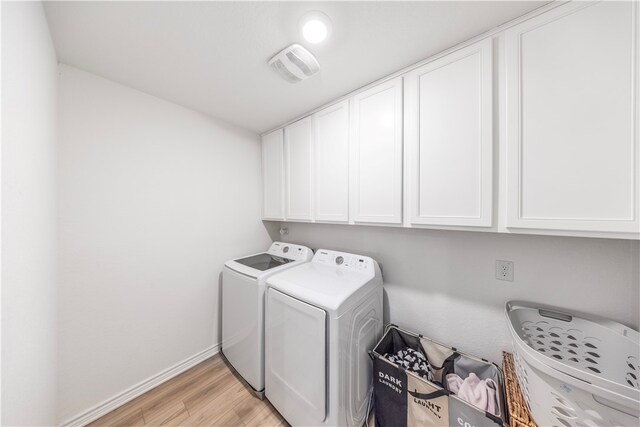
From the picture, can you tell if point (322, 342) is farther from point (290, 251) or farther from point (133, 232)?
point (133, 232)

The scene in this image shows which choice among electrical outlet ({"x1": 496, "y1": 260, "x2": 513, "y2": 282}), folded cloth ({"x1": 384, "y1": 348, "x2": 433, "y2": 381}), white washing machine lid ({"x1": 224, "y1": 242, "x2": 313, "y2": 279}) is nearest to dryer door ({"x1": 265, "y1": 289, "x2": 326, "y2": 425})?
white washing machine lid ({"x1": 224, "y1": 242, "x2": 313, "y2": 279})

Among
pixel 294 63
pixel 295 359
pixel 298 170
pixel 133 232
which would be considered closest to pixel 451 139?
pixel 294 63

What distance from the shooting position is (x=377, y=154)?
1.40 m

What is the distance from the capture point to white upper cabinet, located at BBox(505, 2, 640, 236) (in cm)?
77

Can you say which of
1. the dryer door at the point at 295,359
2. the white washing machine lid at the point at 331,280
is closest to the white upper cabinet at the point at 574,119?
the white washing machine lid at the point at 331,280

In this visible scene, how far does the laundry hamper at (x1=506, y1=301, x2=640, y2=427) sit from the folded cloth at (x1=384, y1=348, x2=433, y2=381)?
470mm

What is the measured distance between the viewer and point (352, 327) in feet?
4.04

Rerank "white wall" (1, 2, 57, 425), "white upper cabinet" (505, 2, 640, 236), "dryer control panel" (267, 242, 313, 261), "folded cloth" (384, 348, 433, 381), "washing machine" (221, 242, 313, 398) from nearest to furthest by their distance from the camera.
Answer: "white wall" (1, 2, 57, 425), "white upper cabinet" (505, 2, 640, 236), "folded cloth" (384, 348, 433, 381), "washing machine" (221, 242, 313, 398), "dryer control panel" (267, 242, 313, 261)

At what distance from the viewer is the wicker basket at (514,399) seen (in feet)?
2.78

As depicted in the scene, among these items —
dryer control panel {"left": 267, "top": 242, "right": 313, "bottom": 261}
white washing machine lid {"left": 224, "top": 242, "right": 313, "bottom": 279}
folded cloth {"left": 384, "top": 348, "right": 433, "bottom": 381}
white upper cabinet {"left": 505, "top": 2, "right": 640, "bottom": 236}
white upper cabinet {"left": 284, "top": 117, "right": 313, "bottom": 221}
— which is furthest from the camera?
dryer control panel {"left": 267, "top": 242, "right": 313, "bottom": 261}

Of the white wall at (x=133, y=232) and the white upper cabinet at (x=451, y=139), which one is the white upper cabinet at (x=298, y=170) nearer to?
the white wall at (x=133, y=232)

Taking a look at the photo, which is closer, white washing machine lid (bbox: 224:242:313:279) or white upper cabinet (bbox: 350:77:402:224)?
white upper cabinet (bbox: 350:77:402:224)

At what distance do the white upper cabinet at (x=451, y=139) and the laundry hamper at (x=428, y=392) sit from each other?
0.86 metres

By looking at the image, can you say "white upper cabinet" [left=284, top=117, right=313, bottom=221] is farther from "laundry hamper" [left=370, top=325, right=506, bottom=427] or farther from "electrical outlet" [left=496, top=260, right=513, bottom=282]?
"electrical outlet" [left=496, top=260, right=513, bottom=282]
